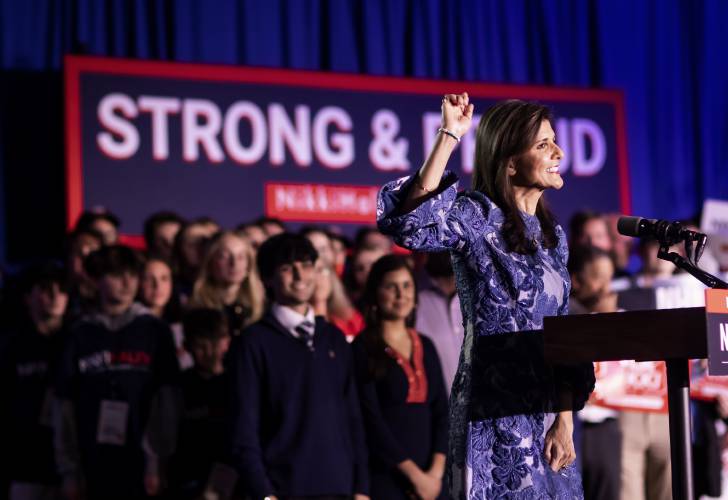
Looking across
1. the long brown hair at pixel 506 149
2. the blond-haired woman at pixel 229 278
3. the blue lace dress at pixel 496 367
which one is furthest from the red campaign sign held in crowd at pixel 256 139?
the blue lace dress at pixel 496 367

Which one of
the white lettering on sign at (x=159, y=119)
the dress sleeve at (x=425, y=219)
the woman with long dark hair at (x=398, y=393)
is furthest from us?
the white lettering on sign at (x=159, y=119)

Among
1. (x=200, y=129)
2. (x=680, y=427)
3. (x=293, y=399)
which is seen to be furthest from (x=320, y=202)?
(x=680, y=427)

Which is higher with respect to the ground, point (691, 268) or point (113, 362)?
point (691, 268)

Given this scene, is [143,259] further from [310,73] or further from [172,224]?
[310,73]

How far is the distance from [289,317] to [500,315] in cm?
154

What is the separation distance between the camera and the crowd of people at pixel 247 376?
3840mm

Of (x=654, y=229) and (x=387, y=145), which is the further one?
(x=387, y=145)

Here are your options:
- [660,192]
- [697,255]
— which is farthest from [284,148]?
[697,255]

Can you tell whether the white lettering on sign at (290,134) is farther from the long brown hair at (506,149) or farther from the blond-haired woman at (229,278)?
the long brown hair at (506,149)

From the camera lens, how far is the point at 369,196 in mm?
7180

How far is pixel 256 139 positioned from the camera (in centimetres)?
699

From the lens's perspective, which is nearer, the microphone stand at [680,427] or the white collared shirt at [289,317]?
the microphone stand at [680,427]

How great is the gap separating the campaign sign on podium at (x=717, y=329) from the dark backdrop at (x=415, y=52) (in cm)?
532

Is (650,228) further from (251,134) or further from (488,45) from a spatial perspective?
(488,45)
